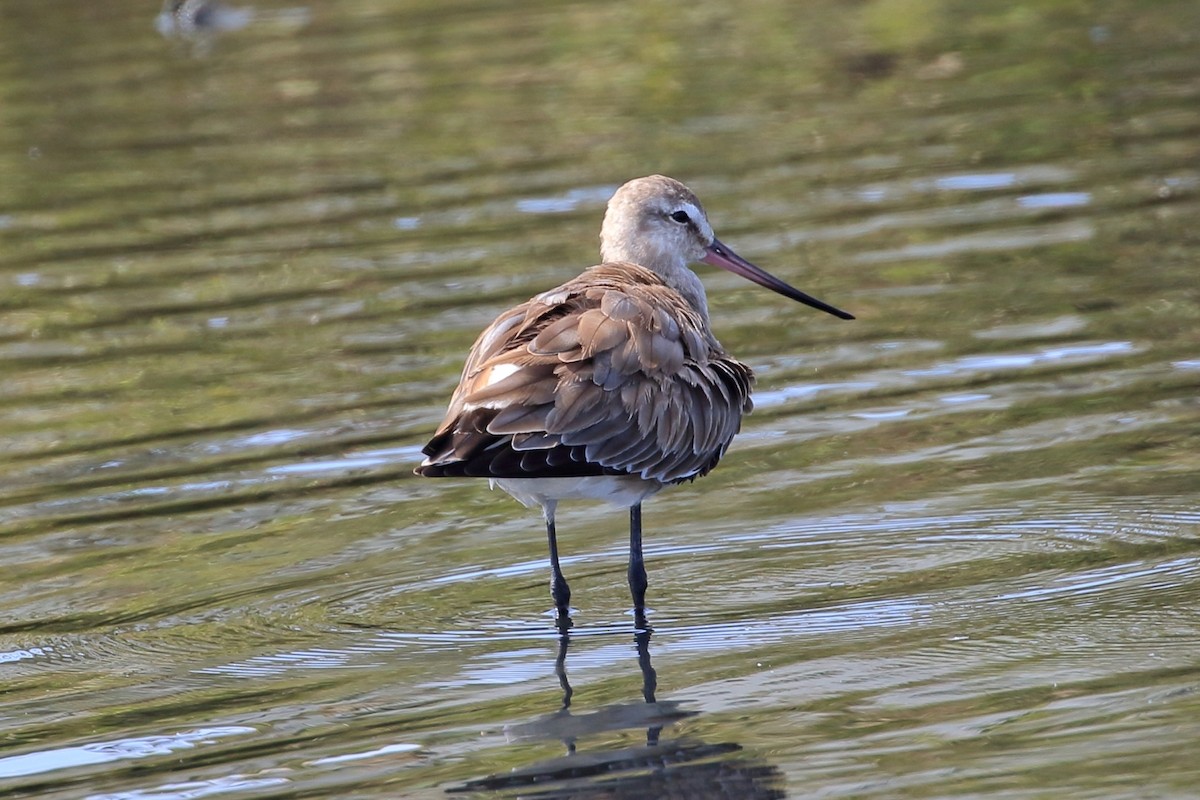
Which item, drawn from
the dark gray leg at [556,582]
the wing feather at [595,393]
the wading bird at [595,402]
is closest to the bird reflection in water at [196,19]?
the wading bird at [595,402]

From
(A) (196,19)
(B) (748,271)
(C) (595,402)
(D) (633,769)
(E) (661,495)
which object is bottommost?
(D) (633,769)

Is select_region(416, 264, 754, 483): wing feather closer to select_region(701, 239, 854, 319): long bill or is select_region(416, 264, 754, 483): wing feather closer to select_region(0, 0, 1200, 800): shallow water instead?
select_region(0, 0, 1200, 800): shallow water

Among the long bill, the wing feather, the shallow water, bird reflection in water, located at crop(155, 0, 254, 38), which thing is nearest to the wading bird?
the wing feather

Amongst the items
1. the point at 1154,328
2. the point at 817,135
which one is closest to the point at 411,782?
the point at 1154,328

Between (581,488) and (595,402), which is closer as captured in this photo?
(595,402)

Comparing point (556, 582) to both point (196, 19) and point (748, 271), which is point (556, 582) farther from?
point (196, 19)

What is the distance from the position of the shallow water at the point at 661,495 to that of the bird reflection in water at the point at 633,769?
17mm

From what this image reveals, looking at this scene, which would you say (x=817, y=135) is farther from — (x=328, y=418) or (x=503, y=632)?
(x=503, y=632)

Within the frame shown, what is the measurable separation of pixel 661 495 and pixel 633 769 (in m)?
2.78

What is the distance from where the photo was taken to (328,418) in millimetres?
8492

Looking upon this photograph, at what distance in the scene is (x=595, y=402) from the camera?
5906 millimetres

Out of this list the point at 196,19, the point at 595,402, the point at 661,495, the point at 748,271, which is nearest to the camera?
the point at 595,402

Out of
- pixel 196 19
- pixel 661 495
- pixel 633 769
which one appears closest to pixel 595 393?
pixel 633 769

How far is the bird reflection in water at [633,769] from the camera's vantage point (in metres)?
4.72
